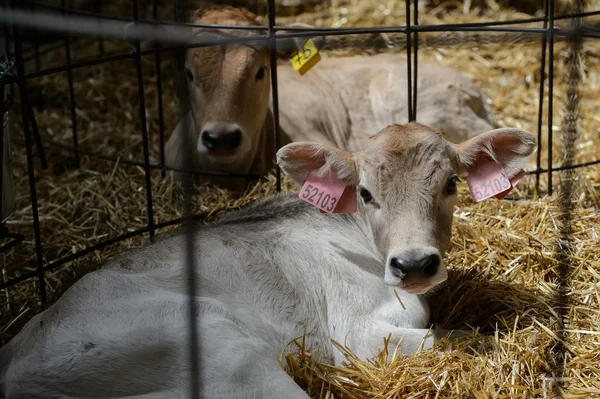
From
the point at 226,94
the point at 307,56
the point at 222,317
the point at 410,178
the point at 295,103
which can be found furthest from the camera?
the point at 295,103

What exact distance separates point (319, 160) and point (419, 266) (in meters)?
0.87

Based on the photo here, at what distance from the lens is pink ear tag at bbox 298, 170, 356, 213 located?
419 centimetres

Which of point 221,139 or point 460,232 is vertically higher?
point 221,139

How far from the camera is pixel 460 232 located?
5.03 metres

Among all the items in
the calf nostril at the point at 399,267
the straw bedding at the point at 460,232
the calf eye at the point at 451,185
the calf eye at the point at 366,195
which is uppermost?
the calf eye at the point at 451,185

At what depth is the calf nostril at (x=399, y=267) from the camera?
3.67 m

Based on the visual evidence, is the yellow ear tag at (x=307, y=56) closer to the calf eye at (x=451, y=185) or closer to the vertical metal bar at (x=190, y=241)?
the calf eye at (x=451, y=185)

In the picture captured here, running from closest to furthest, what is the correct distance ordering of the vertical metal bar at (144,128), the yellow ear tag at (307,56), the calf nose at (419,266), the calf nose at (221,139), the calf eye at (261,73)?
1. the calf nose at (419,266)
2. the vertical metal bar at (144,128)
3. the yellow ear tag at (307,56)
4. the calf nose at (221,139)
5. the calf eye at (261,73)

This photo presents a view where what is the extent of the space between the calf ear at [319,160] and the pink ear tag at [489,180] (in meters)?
0.60

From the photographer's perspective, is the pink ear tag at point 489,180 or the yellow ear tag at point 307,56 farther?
the yellow ear tag at point 307,56

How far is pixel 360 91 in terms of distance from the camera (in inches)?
294

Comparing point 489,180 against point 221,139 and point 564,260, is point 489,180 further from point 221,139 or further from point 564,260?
point 221,139

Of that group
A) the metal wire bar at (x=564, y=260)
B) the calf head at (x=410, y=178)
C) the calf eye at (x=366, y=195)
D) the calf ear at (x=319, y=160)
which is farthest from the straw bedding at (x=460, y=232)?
the calf ear at (x=319, y=160)

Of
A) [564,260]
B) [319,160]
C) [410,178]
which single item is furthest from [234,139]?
[564,260]
